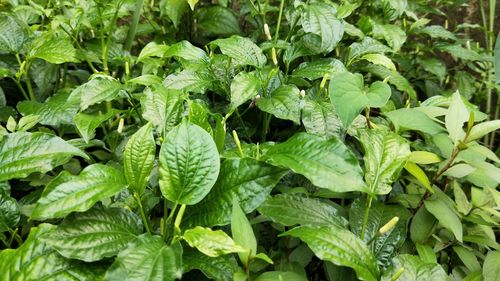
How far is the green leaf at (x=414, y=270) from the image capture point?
756mm

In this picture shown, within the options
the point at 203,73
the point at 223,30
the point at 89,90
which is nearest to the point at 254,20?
the point at 223,30

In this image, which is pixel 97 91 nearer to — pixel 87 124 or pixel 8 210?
pixel 87 124

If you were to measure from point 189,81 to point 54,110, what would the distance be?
1.06 feet

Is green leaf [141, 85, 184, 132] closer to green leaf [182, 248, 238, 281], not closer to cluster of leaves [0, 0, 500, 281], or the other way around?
cluster of leaves [0, 0, 500, 281]

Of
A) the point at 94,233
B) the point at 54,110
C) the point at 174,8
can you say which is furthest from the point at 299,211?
the point at 174,8

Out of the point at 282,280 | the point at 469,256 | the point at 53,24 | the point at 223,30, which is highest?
the point at 53,24

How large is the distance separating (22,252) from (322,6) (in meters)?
0.82

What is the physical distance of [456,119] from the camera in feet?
2.89

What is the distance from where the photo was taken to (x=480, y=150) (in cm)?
94

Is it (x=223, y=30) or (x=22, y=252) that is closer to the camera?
(x=22, y=252)

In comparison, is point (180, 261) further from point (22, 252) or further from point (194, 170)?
point (22, 252)

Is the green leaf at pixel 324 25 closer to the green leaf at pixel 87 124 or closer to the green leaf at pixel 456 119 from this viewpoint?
the green leaf at pixel 456 119

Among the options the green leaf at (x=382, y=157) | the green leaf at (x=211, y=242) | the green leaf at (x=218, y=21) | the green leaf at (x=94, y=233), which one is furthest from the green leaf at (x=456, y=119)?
the green leaf at (x=218, y=21)

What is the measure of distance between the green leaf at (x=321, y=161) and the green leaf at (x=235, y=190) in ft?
0.11
